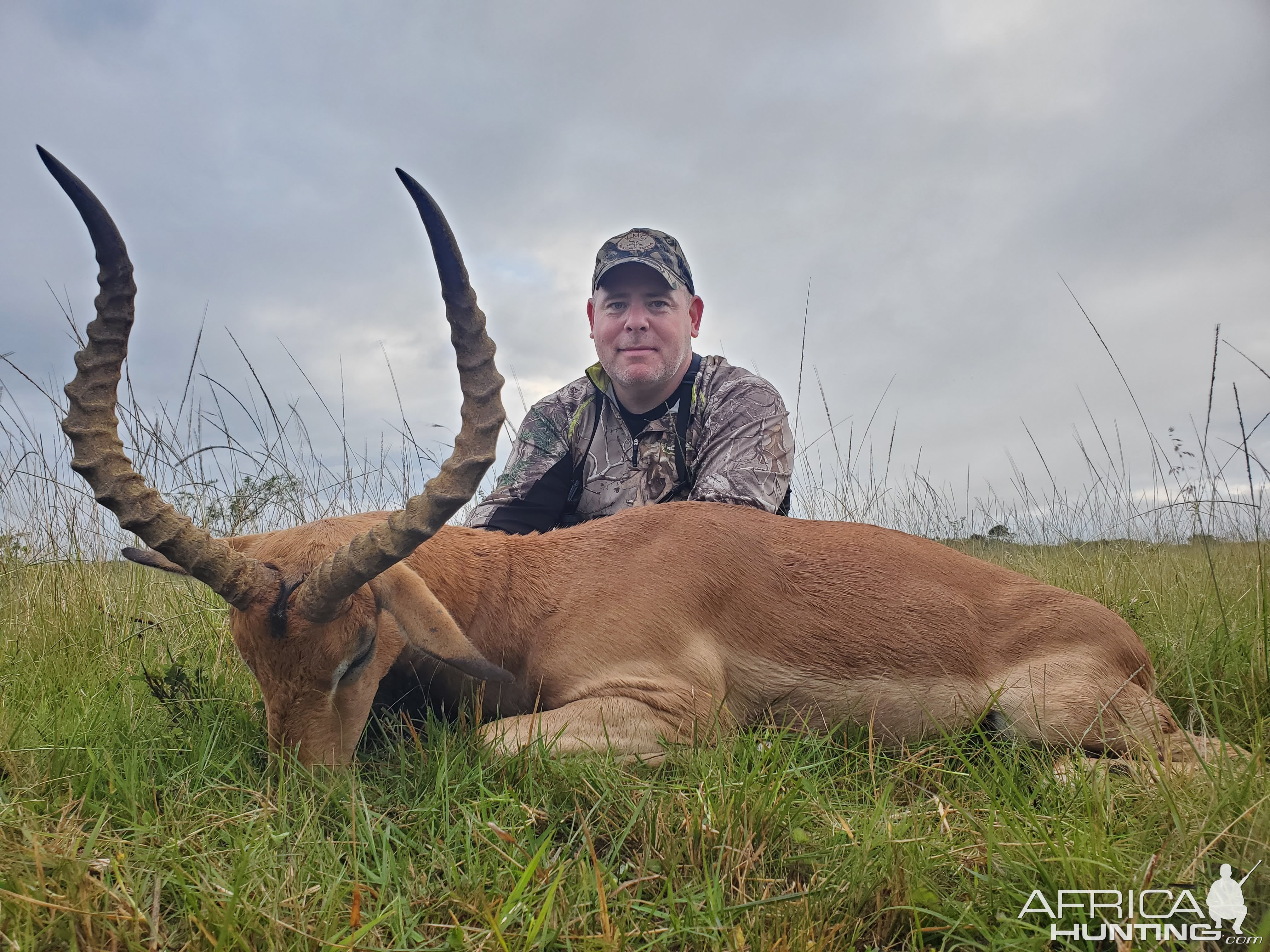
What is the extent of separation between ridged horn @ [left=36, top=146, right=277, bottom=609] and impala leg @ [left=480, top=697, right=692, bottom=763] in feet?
3.67

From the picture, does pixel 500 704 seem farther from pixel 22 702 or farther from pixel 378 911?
pixel 22 702

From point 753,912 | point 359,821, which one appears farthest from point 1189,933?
point 359,821

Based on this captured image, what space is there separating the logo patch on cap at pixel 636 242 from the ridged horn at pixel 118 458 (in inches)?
154

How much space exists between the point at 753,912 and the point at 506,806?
36.6 inches

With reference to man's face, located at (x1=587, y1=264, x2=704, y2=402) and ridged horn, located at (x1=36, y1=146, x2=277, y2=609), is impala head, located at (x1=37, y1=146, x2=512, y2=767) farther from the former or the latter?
man's face, located at (x1=587, y1=264, x2=704, y2=402)

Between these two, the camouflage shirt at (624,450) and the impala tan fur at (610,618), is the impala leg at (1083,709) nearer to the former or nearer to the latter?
the impala tan fur at (610,618)

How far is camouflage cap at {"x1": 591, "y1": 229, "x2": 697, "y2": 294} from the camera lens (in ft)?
20.2

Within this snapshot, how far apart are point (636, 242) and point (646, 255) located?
19 centimetres

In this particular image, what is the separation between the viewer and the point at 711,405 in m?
6.31

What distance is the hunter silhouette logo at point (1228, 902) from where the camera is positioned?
181 centimetres

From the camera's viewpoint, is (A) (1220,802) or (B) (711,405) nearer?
(A) (1220,802)

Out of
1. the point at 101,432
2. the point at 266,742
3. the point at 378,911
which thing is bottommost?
the point at 378,911

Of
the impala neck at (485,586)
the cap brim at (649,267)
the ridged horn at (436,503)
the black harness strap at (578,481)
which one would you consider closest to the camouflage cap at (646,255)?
the cap brim at (649,267)

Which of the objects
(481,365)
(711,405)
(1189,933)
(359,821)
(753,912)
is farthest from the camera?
(711,405)
